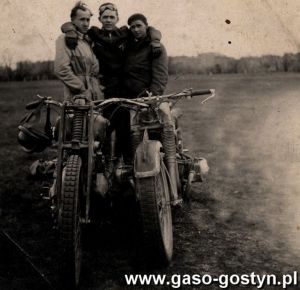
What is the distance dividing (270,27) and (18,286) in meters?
4.97

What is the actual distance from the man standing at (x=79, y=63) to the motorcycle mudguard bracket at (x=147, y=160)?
116 cm

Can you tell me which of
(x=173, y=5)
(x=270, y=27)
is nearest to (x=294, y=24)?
(x=270, y=27)

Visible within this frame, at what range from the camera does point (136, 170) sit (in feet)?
12.1

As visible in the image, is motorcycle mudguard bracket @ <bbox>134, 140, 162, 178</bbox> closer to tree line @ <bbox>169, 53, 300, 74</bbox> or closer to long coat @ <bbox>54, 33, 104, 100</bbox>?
long coat @ <bbox>54, 33, 104, 100</bbox>

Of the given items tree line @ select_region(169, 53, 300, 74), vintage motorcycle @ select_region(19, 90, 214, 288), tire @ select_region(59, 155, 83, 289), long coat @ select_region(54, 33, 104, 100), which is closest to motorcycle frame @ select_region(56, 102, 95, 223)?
vintage motorcycle @ select_region(19, 90, 214, 288)

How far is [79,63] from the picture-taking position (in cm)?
484

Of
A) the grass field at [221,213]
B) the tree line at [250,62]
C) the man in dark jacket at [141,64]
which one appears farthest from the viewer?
the tree line at [250,62]

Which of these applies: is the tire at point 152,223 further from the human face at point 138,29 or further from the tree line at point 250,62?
the tree line at point 250,62

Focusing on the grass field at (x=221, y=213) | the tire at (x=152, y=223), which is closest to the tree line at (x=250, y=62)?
the grass field at (x=221, y=213)

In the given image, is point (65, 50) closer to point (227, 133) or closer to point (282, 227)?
point (282, 227)

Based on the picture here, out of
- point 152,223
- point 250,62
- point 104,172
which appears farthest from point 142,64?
point 250,62

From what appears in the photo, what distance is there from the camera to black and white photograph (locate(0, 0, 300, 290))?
3.60 meters

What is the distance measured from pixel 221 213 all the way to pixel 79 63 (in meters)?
2.24

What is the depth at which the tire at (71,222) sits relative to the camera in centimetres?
326
